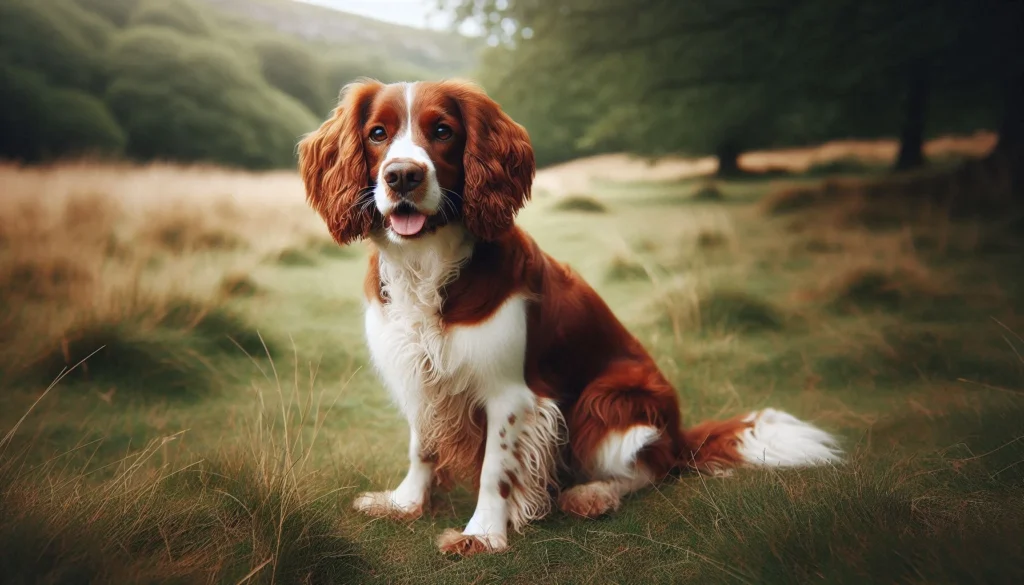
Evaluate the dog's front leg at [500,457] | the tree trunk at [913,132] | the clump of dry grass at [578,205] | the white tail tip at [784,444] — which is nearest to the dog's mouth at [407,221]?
the dog's front leg at [500,457]

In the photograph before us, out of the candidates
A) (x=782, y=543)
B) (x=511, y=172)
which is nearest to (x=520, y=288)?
(x=511, y=172)

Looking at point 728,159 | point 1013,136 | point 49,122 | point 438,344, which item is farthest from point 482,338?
point 1013,136

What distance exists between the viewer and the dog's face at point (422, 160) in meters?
2.54

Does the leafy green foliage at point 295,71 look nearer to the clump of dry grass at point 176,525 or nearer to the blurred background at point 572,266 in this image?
the blurred background at point 572,266

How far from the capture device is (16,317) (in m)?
4.05

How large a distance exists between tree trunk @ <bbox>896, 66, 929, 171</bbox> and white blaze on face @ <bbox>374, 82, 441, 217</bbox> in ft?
17.9

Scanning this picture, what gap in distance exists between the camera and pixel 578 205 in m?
6.26

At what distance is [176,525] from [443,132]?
1512mm

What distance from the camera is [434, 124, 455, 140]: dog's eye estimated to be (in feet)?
8.62

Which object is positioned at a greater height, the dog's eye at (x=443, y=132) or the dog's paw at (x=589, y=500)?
the dog's eye at (x=443, y=132)

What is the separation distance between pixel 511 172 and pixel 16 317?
2.98 m

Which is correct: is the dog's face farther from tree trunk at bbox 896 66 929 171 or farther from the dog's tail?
tree trunk at bbox 896 66 929 171

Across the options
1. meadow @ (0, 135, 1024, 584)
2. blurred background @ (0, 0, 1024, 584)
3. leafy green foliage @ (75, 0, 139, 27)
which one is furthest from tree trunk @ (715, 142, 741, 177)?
leafy green foliage @ (75, 0, 139, 27)

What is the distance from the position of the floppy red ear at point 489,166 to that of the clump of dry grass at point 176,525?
92cm
